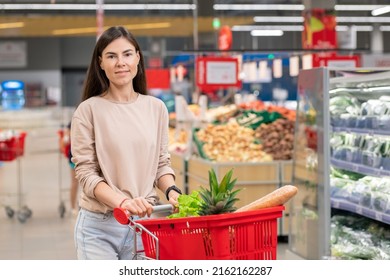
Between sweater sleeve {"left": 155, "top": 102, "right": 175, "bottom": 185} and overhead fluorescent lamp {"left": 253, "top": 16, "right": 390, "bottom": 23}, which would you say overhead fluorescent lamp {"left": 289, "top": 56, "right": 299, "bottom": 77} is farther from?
overhead fluorescent lamp {"left": 253, "top": 16, "right": 390, "bottom": 23}

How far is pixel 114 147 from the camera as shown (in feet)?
11.0

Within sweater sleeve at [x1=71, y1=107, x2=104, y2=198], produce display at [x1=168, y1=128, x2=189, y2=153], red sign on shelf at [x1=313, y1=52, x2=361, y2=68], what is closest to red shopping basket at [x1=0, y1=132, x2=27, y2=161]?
produce display at [x1=168, y1=128, x2=189, y2=153]

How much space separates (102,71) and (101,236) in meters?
0.63

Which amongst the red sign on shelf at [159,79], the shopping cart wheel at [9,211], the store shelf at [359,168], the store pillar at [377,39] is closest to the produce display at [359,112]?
the store shelf at [359,168]

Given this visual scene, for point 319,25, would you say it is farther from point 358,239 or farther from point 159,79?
point 159,79

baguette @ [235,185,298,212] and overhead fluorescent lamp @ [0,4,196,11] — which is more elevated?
overhead fluorescent lamp @ [0,4,196,11]

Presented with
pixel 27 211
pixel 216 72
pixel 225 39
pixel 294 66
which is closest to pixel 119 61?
pixel 27 211

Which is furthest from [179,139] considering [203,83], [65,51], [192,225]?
[65,51]

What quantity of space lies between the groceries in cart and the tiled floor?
4.22m

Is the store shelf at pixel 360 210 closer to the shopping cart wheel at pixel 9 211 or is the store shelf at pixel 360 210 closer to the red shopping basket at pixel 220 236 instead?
the red shopping basket at pixel 220 236

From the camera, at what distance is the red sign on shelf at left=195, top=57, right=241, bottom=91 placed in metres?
12.4

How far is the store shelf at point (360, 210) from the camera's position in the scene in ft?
18.0

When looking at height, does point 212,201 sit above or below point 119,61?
below

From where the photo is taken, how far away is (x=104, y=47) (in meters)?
3.37
